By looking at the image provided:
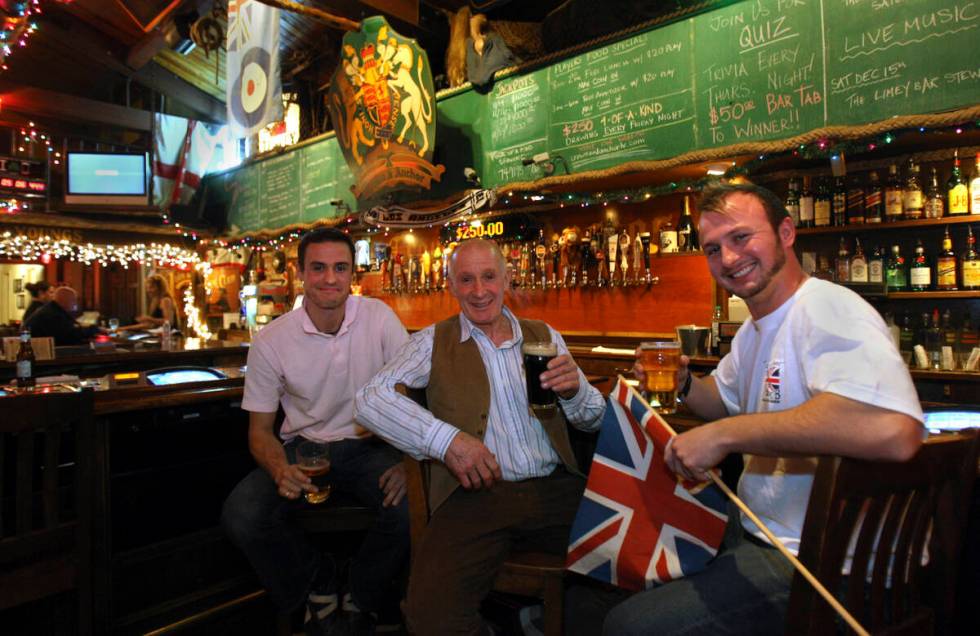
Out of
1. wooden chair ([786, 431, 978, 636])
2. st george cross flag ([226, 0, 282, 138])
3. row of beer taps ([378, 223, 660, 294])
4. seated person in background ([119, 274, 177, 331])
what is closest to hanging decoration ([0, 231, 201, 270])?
seated person in background ([119, 274, 177, 331])

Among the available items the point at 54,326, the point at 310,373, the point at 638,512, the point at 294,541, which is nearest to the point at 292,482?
the point at 294,541

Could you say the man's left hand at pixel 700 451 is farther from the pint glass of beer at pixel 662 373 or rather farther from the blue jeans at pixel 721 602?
the pint glass of beer at pixel 662 373

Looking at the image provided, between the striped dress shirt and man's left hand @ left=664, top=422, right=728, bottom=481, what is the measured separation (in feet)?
2.35

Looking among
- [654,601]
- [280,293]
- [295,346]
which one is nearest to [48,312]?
[280,293]

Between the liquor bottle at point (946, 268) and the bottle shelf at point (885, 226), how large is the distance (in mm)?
139

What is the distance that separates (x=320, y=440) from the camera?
241 centimetres

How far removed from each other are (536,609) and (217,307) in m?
9.05

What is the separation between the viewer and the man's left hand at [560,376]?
179 centimetres

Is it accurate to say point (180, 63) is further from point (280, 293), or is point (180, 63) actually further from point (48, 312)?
point (48, 312)

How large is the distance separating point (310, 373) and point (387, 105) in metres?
3.07

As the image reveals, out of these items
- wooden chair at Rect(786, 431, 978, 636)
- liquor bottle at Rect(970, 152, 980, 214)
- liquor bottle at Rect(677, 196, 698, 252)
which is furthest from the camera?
liquor bottle at Rect(677, 196, 698, 252)

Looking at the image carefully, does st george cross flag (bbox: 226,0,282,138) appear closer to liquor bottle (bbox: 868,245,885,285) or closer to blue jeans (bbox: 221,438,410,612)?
blue jeans (bbox: 221,438,410,612)

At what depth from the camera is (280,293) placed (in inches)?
311

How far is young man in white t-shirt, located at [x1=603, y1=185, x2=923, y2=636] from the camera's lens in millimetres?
1126
